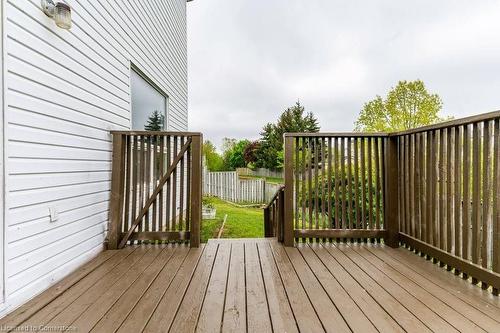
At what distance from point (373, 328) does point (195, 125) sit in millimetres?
21329

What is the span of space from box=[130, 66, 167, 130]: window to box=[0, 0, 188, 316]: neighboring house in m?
0.15

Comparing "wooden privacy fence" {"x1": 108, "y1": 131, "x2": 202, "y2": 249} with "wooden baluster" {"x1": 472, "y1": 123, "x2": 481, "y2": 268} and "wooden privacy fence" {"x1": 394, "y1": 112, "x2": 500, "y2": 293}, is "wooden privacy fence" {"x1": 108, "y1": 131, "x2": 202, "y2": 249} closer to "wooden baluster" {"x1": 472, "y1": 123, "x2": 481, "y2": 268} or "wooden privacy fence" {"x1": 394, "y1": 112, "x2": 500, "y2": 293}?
"wooden privacy fence" {"x1": 394, "y1": 112, "x2": 500, "y2": 293}

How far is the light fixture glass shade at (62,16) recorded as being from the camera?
1996 mm

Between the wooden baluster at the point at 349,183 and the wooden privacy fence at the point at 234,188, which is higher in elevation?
the wooden baluster at the point at 349,183

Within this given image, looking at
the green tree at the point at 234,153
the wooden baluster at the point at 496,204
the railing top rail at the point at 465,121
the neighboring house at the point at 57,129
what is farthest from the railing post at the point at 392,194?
the green tree at the point at 234,153

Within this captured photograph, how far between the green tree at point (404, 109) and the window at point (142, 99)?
8.01 m

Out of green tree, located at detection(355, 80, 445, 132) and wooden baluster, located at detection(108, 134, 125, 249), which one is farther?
green tree, located at detection(355, 80, 445, 132)

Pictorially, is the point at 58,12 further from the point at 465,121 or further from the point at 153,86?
the point at 465,121

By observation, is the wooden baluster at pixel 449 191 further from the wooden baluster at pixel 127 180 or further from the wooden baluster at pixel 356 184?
the wooden baluster at pixel 127 180

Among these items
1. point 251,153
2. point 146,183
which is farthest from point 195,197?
point 251,153

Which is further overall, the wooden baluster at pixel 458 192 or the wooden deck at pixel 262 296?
the wooden baluster at pixel 458 192

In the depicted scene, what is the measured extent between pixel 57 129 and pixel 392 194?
324 centimetres

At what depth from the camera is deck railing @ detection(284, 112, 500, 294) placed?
72.0 inches

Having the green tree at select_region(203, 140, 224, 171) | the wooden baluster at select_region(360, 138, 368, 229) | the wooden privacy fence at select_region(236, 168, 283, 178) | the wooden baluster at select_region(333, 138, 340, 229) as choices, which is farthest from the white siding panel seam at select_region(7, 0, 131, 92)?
the wooden privacy fence at select_region(236, 168, 283, 178)
